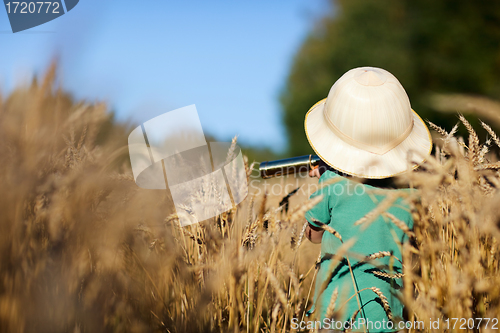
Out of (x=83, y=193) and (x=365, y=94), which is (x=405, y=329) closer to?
(x=365, y=94)

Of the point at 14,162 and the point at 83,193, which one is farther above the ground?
the point at 14,162

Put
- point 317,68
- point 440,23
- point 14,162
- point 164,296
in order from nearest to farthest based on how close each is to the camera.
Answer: point 14,162
point 164,296
point 440,23
point 317,68

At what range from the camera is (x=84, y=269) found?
87cm

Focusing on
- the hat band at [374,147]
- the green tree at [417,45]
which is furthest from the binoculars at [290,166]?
the green tree at [417,45]

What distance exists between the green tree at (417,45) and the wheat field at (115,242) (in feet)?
20.5

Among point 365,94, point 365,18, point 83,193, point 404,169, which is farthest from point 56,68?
point 365,18

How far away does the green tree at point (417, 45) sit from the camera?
6344 millimetres

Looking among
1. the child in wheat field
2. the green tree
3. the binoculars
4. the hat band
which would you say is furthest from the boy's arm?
the green tree

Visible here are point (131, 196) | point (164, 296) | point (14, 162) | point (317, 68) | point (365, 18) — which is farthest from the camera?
point (317, 68)

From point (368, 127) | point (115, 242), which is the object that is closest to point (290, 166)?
point (368, 127)

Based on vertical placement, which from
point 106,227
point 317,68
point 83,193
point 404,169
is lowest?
point 317,68

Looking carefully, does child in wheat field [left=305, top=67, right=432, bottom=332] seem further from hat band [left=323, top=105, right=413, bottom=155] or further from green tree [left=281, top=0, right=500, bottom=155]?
green tree [left=281, top=0, right=500, bottom=155]

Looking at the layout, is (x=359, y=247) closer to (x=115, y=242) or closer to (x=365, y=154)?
(x=365, y=154)

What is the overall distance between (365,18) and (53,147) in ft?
29.5
